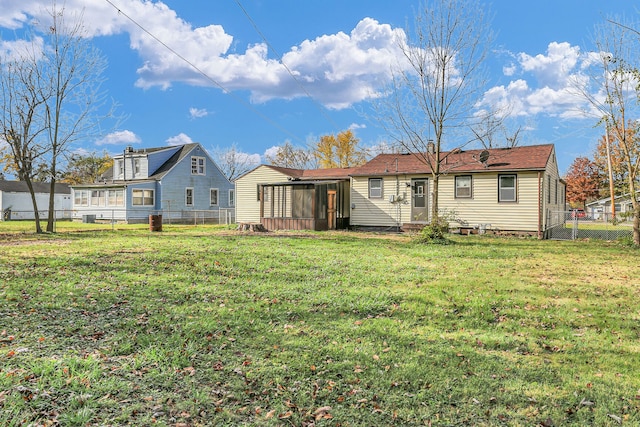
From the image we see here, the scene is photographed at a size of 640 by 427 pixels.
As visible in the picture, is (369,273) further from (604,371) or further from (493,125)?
(493,125)

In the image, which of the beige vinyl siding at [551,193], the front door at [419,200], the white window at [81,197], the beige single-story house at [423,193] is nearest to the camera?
the beige single-story house at [423,193]

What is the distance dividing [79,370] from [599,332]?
600 centimetres

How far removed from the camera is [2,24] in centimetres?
1786

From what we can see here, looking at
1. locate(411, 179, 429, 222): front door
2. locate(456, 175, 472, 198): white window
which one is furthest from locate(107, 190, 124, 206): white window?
locate(456, 175, 472, 198): white window

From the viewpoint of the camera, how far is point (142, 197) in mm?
30281

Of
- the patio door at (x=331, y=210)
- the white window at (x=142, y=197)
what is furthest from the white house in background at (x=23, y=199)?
the patio door at (x=331, y=210)

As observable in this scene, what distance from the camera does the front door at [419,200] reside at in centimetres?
2000

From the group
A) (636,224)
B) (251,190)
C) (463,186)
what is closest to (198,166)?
(251,190)

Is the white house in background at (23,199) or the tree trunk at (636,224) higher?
the white house in background at (23,199)

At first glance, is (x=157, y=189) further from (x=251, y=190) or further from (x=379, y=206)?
(x=379, y=206)

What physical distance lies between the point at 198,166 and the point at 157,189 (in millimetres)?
4023

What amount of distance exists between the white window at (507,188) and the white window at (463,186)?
1348 mm

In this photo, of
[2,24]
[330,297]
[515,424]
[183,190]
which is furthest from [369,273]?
[183,190]

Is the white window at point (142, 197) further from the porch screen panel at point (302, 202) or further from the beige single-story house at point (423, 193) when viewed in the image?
the porch screen panel at point (302, 202)
